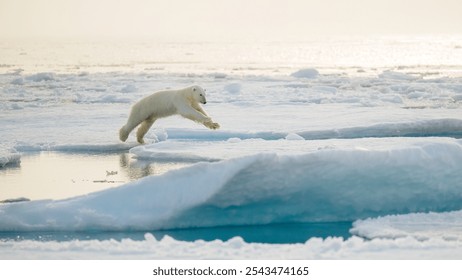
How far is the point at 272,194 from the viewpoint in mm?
5629

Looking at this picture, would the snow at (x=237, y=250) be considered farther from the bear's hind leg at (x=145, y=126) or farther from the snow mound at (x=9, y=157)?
the bear's hind leg at (x=145, y=126)

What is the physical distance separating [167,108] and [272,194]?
3.68 metres

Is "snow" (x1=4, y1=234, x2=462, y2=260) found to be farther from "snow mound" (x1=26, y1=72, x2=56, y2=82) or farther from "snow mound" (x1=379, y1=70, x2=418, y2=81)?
"snow mound" (x1=379, y1=70, x2=418, y2=81)

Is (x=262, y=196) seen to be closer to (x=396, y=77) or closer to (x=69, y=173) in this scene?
(x=69, y=173)

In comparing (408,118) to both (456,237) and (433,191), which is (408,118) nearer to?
(433,191)

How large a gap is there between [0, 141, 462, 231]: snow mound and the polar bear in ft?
9.56

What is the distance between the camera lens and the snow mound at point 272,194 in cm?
529

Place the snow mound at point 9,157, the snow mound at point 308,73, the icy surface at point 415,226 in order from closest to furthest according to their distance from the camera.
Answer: the icy surface at point 415,226 → the snow mound at point 9,157 → the snow mound at point 308,73

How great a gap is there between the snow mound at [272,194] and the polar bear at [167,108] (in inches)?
115

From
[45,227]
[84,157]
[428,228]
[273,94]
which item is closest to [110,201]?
[45,227]

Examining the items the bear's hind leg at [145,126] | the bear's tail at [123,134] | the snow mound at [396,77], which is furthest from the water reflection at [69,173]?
the snow mound at [396,77]

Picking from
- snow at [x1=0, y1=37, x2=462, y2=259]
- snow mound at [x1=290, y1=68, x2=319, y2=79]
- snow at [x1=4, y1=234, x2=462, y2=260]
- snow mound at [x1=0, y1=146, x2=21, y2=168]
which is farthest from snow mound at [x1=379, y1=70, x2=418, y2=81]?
snow at [x1=4, y1=234, x2=462, y2=260]

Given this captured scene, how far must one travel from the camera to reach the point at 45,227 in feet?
17.2

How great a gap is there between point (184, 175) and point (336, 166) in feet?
3.97
